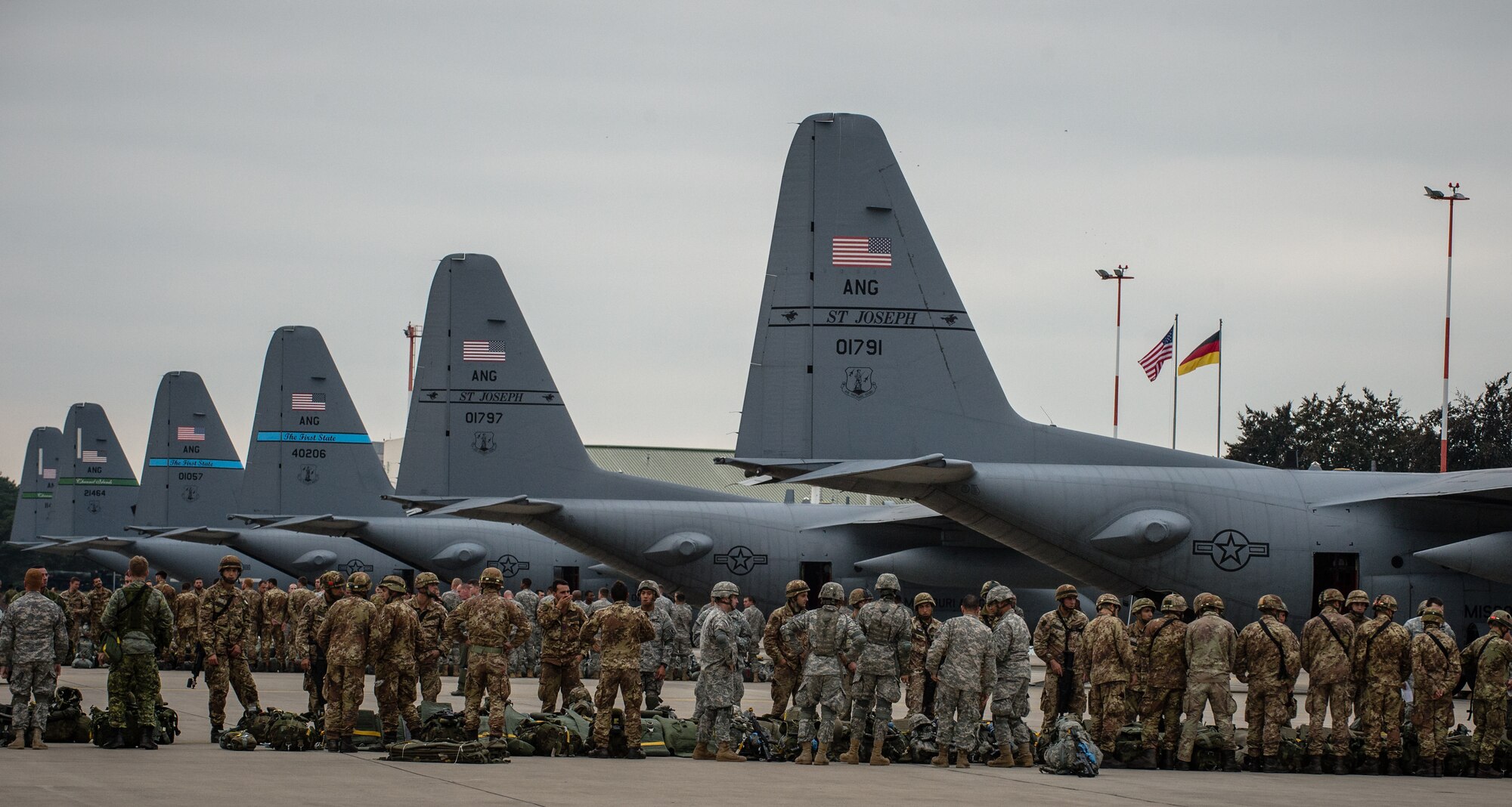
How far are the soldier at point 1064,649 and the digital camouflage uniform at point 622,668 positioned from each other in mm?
3562

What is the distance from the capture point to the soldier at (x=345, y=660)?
12898 mm

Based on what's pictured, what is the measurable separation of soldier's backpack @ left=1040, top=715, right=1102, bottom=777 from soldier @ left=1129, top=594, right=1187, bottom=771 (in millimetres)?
868

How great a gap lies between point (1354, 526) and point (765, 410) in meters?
7.76

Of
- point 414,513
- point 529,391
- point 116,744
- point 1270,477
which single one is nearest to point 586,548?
point 529,391

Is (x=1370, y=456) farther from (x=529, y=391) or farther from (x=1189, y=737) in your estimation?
(x=1189, y=737)

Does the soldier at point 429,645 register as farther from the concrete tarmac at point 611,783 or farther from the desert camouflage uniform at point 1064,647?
the desert camouflage uniform at point 1064,647

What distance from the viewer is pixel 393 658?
13.2m

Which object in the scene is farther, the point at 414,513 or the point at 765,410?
the point at 414,513

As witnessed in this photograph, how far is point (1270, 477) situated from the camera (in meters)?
20.1

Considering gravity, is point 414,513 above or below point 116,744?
above

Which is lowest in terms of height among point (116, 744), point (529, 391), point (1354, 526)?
point (116, 744)

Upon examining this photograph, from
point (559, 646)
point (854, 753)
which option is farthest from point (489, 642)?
point (854, 753)

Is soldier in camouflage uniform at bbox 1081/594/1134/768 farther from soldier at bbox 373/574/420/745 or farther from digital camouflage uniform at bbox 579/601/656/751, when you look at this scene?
soldier at bbox 373/574/420/745

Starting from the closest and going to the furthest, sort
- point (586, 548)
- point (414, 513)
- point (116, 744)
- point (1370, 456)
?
point (116, 744) → point (586, 548) → point (414, 513) → point (1370, 456)
